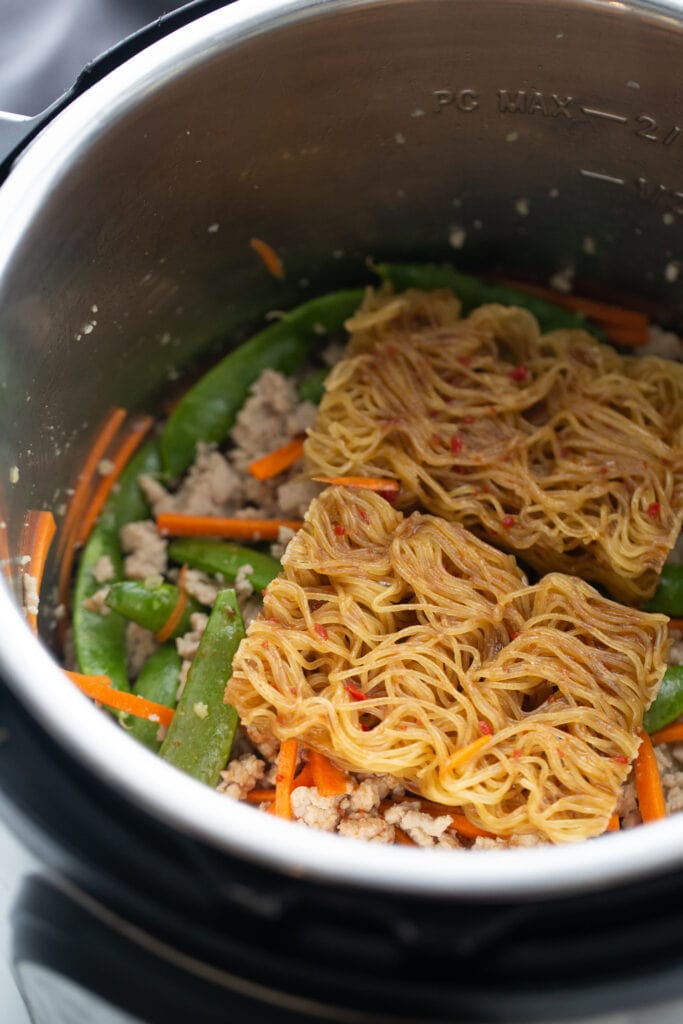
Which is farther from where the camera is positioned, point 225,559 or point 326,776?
point 225,559

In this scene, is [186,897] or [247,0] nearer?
[186,897]

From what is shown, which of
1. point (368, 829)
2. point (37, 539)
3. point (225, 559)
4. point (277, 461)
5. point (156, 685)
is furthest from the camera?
point (277, 461)

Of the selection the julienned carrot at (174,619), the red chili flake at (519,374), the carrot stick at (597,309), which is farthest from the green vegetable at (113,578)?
the carrot stick at (597,309)

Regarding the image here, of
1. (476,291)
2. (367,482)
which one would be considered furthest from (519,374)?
(367,482)

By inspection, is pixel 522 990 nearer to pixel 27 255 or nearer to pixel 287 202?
pixel 27 255

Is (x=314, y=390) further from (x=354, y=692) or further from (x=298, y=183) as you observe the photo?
(x=354, y=692)

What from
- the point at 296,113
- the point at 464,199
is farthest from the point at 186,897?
the point at 464,199

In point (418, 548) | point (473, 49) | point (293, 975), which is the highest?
point (473, 49)
